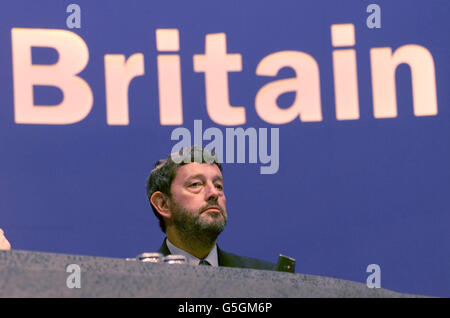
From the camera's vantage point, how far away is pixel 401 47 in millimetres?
3717

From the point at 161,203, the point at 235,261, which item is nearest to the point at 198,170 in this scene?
the point at 161,203

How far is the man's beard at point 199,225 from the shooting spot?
2.30 meters

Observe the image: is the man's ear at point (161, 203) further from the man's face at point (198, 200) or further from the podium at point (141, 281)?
the podium at point (141, 281)

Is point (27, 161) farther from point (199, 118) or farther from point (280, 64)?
point (280, 64)

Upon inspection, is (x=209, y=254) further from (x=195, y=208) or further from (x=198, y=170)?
(x=198, y=170)

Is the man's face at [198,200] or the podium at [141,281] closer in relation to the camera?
the podium at [141,281]

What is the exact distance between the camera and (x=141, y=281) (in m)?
0.65

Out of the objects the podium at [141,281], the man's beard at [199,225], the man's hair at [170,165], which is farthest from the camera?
the man's hair at [170,165]

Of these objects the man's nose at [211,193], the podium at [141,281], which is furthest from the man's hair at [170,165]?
the podium at [141,281]

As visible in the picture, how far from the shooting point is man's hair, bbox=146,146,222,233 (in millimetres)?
2410

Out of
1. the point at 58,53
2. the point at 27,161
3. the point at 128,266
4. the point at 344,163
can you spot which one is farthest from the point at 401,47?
the point at 128,266

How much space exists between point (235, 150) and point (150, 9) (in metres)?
0.97

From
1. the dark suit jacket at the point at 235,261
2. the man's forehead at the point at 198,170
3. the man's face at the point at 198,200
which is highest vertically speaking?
the man's forehead at the point at 198,170

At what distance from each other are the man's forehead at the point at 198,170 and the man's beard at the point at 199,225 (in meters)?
0.11
